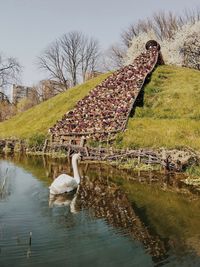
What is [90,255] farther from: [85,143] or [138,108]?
[138,108]

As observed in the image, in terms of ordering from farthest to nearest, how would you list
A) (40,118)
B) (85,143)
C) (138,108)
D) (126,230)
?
(40,118) → (138,108) → (85,143) → (126,230)

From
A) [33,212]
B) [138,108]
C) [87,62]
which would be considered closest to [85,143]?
[138,108]

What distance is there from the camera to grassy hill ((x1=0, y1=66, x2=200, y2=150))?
29.2 m

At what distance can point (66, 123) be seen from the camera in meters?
37.8

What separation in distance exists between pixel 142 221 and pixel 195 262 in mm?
3701

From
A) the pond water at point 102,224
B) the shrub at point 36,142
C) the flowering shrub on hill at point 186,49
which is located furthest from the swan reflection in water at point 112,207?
the flowering shrub on hill at point 186,49

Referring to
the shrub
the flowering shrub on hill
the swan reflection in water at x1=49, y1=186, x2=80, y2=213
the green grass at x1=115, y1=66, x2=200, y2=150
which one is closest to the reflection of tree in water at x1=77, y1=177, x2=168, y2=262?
the swan reflection in water at x1=49, y1=186, x2=80, y2=213

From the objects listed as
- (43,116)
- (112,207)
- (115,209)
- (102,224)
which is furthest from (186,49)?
(102,224)

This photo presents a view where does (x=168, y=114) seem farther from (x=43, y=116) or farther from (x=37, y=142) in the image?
(x=43, y=116)

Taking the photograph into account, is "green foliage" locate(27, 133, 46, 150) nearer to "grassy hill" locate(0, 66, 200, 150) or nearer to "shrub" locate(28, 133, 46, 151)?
"shrub" locate(28, 133, 46, 151)

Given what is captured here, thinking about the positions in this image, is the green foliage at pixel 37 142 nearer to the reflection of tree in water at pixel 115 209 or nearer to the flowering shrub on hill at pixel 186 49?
the reflection of tree in water at pixel 115 209

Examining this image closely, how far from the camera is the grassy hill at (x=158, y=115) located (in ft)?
95.9

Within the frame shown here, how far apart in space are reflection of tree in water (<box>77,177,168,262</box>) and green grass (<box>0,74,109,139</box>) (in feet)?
79.6

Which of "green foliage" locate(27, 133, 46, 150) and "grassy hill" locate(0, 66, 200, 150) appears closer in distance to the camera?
"grassy hill" locate(0, 66, 200, 150)
